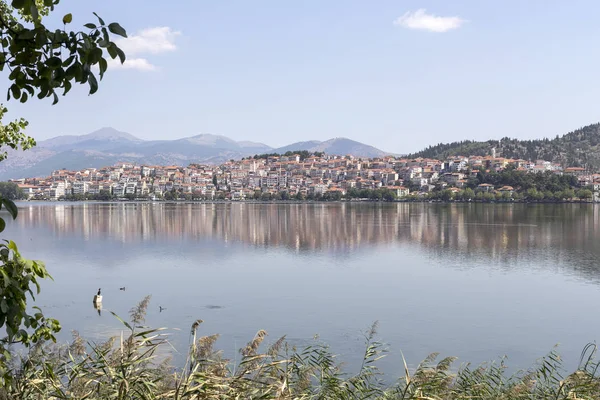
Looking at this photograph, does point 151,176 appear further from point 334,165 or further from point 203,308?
point 203,308

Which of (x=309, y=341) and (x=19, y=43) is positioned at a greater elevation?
(x=19, y=43)

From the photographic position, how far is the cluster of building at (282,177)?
121562 millimetres

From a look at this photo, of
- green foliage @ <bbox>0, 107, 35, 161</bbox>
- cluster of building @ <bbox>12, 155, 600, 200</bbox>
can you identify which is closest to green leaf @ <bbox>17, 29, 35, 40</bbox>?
green foliage @ <bbox>0, 107, 35, 161</bbox>

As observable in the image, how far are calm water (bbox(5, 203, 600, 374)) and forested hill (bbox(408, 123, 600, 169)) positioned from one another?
110464 mm

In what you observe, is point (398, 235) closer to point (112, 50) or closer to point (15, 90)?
point (15, 90)

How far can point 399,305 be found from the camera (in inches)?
618

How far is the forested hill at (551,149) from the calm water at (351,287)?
110 m

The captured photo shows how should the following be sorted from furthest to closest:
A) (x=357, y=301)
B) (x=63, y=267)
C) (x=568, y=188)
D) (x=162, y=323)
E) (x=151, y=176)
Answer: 1. (x=151, y=176)
2. (x=568, y=188)
3. (x=63, y=267)
4. (x=357, y=301)
5. (x=162, y=323)

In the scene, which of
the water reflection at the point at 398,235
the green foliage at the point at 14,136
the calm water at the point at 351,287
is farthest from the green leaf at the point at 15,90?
the water reflection at the point at 398,235

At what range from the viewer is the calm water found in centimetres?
1242

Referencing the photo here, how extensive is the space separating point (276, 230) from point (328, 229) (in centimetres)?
342

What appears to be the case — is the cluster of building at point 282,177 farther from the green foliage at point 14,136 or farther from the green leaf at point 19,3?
the green leaf at point 19,3

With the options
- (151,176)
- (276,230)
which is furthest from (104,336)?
(151,176)

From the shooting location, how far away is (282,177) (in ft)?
477
